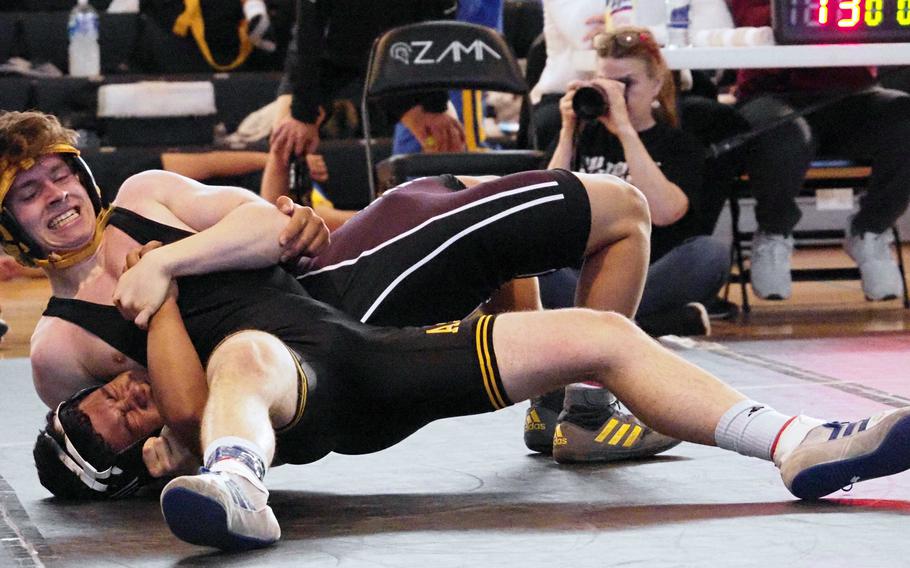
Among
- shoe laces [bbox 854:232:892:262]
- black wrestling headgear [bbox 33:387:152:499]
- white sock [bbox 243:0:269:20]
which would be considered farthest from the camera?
white sock [bbox 243:0:269:20]

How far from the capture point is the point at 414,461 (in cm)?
282

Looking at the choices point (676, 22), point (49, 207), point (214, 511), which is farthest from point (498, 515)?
point (676, 22)

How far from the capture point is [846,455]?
7.09 ft

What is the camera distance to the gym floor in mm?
2021

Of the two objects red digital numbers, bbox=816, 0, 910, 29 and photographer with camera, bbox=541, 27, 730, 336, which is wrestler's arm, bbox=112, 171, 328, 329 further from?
red digital numbers, bbox=816, 0, 910, 29

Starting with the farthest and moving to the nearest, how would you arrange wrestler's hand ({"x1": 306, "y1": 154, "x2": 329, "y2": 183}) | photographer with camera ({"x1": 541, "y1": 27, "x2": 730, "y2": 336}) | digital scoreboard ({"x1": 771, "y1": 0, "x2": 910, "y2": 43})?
wrestler's hand ({"x1": 306, "y1": 154, "x2": 329, "y2": 183}), digital scoreboard ({"x1": 771, "y1": 0, "x2": 910, "y2": 43}), photographer with camera ({"x1": 541, "y1": 27, "x2": 730, "y2": 336})

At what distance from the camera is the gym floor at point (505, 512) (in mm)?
2021

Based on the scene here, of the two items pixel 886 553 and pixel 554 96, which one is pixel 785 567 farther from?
pixel 554 96

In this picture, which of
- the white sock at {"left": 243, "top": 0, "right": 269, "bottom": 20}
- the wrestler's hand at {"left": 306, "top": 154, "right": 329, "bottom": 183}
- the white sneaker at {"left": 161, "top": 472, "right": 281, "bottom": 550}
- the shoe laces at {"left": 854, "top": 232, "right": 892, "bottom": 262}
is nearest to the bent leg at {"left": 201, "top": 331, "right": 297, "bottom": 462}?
the white sneaker at {"left": 161, "top": 472, "right": 281, "bottom": 550}

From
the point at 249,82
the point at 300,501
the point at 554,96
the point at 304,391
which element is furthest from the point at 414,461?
the point at 249,82

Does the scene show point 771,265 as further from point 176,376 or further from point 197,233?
point 176,376

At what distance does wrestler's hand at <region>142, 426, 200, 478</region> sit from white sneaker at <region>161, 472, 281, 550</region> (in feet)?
1.31

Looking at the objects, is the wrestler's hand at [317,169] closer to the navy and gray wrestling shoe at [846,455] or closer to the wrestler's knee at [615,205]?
the wrestler's knee at [615,205]

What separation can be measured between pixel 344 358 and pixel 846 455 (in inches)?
29.9
